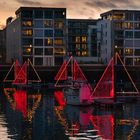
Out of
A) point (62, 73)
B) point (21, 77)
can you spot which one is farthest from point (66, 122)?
point (21, 77)

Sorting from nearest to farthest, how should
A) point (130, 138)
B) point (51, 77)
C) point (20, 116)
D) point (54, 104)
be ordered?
1. point (130, 138)
2. point (20, 116)
3. point (54, 104)
4. point (51, 77)

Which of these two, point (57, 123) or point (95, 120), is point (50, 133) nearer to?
point (57, 123)

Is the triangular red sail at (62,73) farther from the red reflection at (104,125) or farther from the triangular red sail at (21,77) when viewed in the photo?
the red reflection at (104,125)

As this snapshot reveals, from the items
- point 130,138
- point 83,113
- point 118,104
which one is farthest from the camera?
point 118,104

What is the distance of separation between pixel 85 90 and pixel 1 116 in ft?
69.7

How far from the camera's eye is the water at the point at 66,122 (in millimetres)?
62594

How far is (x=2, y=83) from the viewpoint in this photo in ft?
Answer: 648

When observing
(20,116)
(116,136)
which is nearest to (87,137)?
(116,136)

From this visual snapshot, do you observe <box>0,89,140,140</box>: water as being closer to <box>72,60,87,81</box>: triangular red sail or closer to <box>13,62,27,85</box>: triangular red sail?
<box>72,60,87,81</box>: triangular red sail

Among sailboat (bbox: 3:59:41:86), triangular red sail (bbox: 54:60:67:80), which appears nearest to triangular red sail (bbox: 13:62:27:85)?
sailboat (bbox: 3:59:41:86)

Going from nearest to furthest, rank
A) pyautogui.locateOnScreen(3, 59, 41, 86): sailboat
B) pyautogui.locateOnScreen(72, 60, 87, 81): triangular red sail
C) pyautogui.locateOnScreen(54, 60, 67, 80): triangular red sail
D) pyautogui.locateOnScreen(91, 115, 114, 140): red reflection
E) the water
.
→ the water < pyautogui.locateOnScreen(91, 115, 114, 140): red reflection < pyautogui.locateOnScreen(72, 60, 87, 81): triangular red sail < pyautogui.locateOnScreen(3, 59, 41, 86): sailboat < pyautogui.locateOnScreen(54, 60, 67, 80): triangular red sail

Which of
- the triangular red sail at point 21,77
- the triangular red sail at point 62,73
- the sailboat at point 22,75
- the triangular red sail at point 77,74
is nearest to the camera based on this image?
the triangular red sail at point 77,74

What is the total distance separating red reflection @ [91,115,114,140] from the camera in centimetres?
6344

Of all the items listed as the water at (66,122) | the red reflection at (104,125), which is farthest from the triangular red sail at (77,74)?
the red reflection at (104,125)
